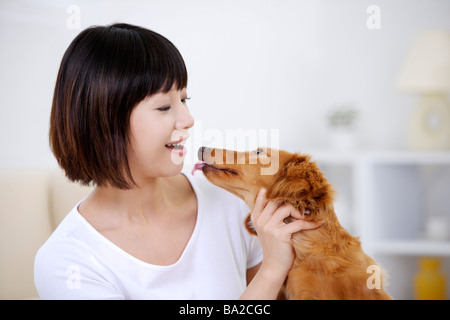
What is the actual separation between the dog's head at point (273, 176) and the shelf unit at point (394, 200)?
25.1 inches

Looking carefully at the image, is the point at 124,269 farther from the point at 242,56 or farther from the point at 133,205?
the point at 242,56

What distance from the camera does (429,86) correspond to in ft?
5.66

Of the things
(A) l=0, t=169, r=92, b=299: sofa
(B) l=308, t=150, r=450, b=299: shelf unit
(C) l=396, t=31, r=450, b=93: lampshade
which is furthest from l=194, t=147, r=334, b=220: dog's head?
(C) l=396, t=31, r=450, b=93: lampshade

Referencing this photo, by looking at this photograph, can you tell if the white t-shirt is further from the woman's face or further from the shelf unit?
the shelf unit

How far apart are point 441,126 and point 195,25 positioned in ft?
3.54

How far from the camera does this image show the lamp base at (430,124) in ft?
5.12

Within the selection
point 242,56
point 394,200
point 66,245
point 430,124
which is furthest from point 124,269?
point 430,124

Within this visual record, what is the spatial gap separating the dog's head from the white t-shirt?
0.13 meters

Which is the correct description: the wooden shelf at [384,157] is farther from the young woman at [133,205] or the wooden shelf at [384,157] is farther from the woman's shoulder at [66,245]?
the woman's shoulder at [66,245]

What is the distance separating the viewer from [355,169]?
5.67ft

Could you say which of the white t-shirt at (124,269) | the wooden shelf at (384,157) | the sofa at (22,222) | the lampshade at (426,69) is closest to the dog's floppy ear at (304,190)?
the white t-shirt at (124,269)

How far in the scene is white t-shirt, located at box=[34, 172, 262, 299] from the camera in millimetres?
812

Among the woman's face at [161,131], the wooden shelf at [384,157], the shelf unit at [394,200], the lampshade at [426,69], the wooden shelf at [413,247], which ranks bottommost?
the wooden shelf at [413,247]
